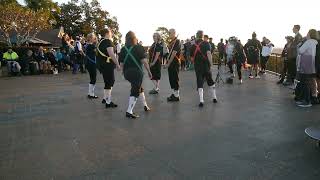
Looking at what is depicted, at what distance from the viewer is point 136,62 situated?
9.73 m

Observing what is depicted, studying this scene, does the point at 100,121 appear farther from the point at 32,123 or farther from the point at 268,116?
the point at 268,116

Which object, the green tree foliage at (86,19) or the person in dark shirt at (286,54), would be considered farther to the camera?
the green tree foliage at (86,19)

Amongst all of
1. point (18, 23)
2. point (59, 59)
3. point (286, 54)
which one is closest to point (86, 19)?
point (18, 23)

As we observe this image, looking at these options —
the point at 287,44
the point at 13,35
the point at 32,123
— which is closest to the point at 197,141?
the point at 32,123

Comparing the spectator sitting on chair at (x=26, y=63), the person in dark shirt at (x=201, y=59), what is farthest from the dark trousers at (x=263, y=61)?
the spectator sitting on chair at (x=26, y=63)

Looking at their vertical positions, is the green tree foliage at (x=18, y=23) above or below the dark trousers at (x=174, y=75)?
above

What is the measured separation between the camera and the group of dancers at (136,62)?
9.73 m

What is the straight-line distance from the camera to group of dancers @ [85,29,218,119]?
9.73 m

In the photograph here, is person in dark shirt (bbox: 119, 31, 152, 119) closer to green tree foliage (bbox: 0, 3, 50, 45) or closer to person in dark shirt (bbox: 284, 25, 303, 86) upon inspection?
person in dark shirt (bbox: 284, 25, 303, 86)

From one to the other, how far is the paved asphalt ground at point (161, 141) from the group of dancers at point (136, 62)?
0.47 meters

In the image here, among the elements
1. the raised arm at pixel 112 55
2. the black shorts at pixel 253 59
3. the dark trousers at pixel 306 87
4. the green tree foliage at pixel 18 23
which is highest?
the green tree foliage at pixel 18 23

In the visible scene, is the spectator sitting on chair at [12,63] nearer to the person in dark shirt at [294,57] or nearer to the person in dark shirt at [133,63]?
the person in dark shirt at [294,57]

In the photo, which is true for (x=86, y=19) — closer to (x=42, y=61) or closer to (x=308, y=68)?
(x=42, y=61)

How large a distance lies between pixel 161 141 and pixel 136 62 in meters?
2.83
